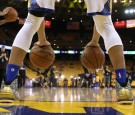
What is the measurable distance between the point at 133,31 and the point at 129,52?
7.30 feet

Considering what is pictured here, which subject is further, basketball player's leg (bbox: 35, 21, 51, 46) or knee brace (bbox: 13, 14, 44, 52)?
basketball player's leg (bbox: 35, 21, 51, 46)

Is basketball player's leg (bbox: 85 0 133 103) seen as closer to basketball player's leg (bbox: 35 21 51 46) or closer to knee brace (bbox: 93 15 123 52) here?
knee brace (bbox: 93 15 123 52)

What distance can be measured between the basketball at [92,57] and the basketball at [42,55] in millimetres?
346

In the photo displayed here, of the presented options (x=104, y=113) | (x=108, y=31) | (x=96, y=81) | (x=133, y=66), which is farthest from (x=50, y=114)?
(x=133, y=66)

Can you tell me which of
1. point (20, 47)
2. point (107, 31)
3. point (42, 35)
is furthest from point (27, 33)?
point (107, 31)

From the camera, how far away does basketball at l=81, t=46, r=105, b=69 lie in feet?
8.84

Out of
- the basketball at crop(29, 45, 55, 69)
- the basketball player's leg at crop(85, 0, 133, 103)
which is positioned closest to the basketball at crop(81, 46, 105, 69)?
the basketball at crop(29, 45, 55, 69)

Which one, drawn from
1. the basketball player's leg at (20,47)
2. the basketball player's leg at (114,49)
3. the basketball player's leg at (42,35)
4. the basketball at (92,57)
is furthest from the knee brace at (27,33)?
the basketball at (92,57)

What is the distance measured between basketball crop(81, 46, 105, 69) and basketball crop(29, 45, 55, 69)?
0.35m

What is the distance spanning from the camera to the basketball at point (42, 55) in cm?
271

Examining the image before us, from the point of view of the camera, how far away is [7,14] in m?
2.39

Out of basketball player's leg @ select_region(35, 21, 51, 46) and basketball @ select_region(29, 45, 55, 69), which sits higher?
basketball player's leg @ select_region(35, 21, 51, 46)

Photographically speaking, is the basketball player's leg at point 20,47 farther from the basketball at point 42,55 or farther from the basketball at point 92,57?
the basketball at point 92,57

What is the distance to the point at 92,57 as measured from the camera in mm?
2689
